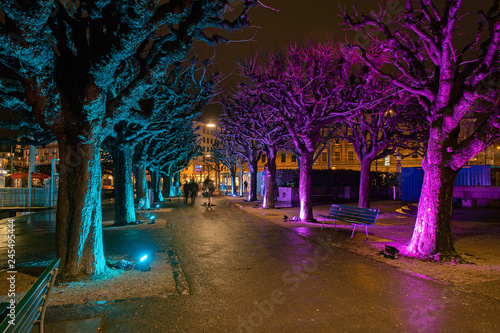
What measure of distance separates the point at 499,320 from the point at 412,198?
24032 millimetres

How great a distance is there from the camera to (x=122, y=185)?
45.0 ft

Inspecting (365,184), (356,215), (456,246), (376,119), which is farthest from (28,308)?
(376,119)

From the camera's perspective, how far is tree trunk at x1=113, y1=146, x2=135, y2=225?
539 inches

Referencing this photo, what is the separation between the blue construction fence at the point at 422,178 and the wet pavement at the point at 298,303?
64.1 feet

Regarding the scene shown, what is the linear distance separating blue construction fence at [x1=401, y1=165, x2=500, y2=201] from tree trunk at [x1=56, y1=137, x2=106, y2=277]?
24.3m

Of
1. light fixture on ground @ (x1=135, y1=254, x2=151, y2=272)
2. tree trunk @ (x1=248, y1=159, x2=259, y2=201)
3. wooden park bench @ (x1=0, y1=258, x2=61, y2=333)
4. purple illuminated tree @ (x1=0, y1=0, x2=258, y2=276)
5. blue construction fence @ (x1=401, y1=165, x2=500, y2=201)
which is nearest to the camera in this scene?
wooden park bench @ (x1=0, y1=258, x2=61, y2=333)

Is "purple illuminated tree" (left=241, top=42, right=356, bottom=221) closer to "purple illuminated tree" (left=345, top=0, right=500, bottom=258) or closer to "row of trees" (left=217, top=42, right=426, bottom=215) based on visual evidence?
"row of trees" (left=217, top=42, right=426, bottom=215)

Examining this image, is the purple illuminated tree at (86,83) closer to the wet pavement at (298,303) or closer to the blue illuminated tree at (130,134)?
the wet pavement at (298,303)

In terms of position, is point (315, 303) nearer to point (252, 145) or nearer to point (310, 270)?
point (310, 270)

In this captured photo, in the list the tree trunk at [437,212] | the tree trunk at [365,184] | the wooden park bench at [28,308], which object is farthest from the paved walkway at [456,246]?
the wooden park bench at [28,308]

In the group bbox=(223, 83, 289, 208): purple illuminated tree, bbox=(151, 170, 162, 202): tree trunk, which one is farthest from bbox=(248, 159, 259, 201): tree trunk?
bbox=(151, 170, 162, 202): tree trunk

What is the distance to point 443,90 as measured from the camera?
754 centimetres

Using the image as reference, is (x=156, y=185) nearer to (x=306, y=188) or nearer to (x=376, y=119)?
(x=306, y=188)

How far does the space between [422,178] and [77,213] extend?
1045 inches
